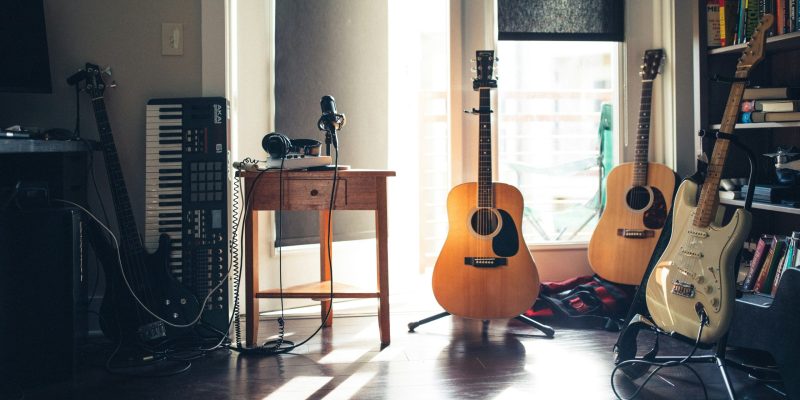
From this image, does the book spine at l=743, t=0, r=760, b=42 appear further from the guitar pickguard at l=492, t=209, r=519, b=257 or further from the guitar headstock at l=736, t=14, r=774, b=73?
the guitar pickguard at l=492, t=209, r=519, b=257

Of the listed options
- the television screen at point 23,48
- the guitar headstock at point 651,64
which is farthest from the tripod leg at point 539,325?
the television screen at point 23,48

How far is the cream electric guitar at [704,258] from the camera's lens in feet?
6.78

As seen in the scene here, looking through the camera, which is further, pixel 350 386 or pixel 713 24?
pixel 713 24

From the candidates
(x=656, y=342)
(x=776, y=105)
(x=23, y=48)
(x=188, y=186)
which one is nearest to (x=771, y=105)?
(x=776, y=105)

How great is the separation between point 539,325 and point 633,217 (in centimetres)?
71

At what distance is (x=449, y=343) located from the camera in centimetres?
278

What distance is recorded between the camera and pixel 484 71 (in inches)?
119

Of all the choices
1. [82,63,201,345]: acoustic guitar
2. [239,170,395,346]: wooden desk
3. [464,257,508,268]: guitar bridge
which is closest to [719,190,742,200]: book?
[464,257,508,268]: guitar bridge

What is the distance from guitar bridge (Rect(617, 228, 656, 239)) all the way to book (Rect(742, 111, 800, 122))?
64 centimetres

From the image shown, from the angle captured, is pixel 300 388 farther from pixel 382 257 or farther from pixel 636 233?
pixel 636 233

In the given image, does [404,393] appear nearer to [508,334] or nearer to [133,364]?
[508,334]

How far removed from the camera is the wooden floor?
2205 mm

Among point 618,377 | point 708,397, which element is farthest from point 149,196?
point 708,397

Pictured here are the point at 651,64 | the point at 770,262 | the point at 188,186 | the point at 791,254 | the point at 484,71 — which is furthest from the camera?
the point at 651,64
